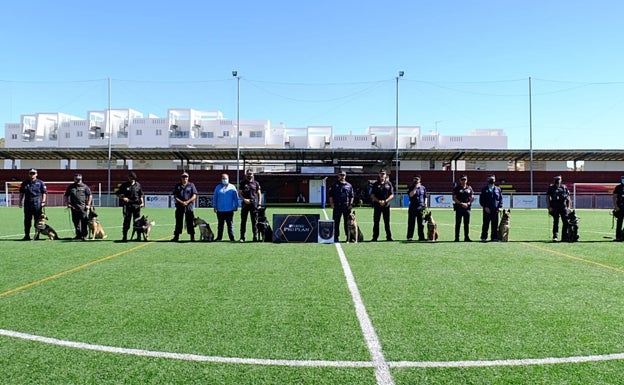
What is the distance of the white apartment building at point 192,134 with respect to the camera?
64.2 m

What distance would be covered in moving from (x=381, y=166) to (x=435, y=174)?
20.4 feet

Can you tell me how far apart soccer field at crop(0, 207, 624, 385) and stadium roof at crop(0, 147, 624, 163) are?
128 ft

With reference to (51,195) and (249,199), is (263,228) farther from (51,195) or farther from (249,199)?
(51,195)

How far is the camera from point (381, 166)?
54094 millimetres

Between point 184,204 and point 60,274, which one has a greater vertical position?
point 184,204

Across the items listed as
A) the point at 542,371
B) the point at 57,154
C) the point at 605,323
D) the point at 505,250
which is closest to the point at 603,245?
the point at 505,250

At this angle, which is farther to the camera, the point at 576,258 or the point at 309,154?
the point at 309,154

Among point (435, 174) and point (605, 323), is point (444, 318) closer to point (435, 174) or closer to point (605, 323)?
point (605, 323)

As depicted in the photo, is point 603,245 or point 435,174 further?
point 435,174

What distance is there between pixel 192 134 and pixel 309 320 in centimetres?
7117

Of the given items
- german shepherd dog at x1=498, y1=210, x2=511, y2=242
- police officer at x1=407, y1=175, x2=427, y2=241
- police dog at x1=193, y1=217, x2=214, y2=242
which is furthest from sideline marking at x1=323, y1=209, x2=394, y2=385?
german shepherd dog at x1=498, y1=210, x2=511, y2=242

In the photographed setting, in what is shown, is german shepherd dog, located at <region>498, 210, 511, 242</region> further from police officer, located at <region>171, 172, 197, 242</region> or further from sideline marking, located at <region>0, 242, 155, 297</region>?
sideline marking, located at <region>0, 242, 155, 297</region>

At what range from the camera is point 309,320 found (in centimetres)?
524

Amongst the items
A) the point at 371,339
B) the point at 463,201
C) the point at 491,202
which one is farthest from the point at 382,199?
the point at 371,339
